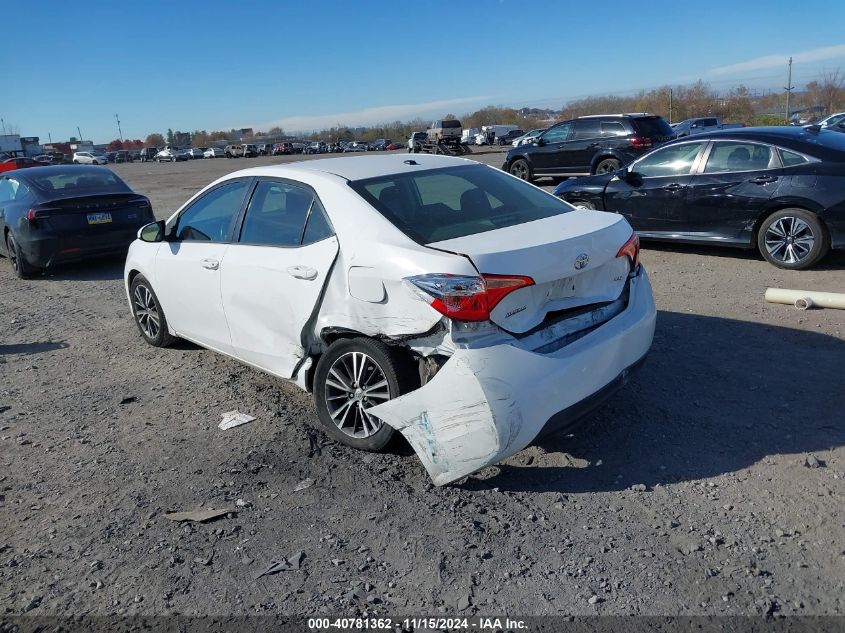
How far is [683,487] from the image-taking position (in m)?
3.58

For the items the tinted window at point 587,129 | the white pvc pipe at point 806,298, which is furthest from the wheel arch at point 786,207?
the tinted window at point 587,129

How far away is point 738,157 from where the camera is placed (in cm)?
823

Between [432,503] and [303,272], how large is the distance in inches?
60.6

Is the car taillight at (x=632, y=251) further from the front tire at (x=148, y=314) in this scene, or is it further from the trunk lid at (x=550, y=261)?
the front tire at (x=148, y=314)

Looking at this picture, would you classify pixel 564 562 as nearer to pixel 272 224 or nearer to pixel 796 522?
pixel 796 522

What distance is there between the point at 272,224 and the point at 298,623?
263cm

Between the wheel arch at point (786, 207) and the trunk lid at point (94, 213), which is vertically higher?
the trunk lid at point (94, 213)

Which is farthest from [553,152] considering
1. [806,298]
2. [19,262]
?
[19,262]

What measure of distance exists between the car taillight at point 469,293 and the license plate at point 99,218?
25.5 ft

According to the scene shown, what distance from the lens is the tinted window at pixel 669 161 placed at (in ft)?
28.6

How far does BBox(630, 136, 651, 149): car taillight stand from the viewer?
16.2 meters

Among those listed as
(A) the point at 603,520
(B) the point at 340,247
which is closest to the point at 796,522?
(A) the point at 603,520

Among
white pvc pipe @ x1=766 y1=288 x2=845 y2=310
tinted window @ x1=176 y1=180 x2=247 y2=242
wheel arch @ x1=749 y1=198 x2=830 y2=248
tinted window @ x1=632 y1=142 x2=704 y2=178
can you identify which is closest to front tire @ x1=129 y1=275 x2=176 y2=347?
tinted window @ x1=176 y1=180 x2=247 y2=242

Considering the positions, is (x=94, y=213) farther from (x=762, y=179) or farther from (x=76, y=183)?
(x=762, y=179)
